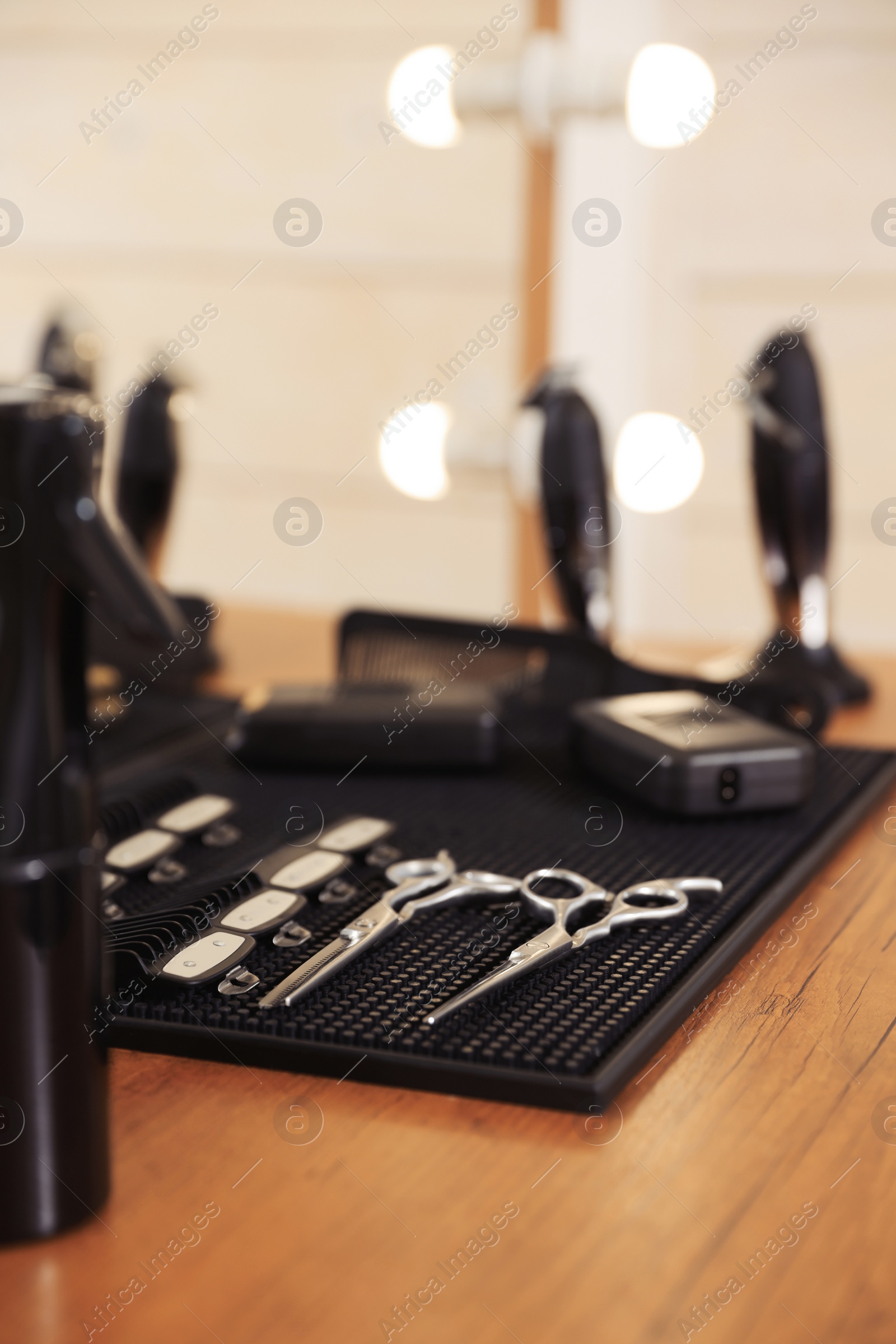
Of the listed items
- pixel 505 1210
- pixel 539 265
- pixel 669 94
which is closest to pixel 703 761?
pixel 505 1210

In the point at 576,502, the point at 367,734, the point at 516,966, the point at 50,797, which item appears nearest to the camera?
the point at 50,797

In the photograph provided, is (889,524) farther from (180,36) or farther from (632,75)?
(180,36)

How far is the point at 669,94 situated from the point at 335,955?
3.86ft

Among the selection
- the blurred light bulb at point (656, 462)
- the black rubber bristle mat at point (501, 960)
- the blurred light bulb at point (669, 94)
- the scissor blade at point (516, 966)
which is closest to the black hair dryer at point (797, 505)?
the blurred light bulb at point (656, 462)

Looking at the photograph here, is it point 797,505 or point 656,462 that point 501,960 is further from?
point 656,462

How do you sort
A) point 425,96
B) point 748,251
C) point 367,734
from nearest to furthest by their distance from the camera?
point 367,734, point 425,96, point 748,251

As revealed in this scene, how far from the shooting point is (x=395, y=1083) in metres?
0.59

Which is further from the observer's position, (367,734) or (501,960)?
(367,734)

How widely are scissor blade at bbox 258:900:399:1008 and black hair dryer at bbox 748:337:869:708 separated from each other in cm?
74

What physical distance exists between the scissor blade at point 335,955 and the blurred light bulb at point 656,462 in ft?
2.98

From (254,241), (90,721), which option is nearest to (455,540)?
(254,241)

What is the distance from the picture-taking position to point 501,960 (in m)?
0.68

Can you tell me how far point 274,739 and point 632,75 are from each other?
0.94m

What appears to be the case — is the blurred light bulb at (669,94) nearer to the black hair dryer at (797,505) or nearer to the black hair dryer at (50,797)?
the black hair dryer at (797,505)
